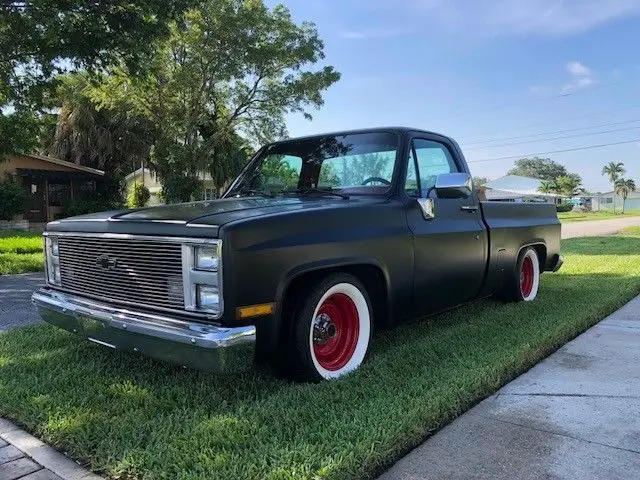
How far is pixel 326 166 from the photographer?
4641 mm

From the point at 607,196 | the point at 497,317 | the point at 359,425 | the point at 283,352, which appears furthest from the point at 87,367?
the point at 607,196

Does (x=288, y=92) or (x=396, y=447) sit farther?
(x=288, y=92)

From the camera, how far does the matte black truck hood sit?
3174mm

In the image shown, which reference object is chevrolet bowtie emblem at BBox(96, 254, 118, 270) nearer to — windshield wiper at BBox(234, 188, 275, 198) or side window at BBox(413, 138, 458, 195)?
windshield wiper at BBox(234, 188, 275, 198)

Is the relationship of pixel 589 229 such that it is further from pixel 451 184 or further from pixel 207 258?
pixel 207 258

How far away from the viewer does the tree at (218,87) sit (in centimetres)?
2159

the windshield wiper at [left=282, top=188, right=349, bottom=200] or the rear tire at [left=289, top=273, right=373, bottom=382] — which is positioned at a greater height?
the windshield wiper at [left=282, top=188, right=349, bottom=200]

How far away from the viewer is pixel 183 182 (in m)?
24.8

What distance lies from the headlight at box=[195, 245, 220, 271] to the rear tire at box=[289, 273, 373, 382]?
26.5 inches

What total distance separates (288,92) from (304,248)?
2168 centimetres

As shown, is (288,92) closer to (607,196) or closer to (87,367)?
(87,367)

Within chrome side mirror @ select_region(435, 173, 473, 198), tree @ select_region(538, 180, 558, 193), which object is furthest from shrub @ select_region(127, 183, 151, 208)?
tree @ select_region(538, 180, 558, 193)

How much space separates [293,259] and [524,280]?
4.03 metres

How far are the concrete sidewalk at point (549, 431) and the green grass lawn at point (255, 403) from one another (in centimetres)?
13
